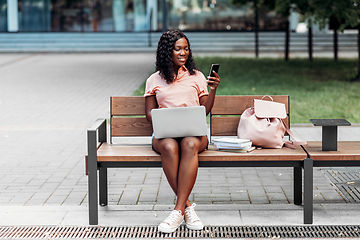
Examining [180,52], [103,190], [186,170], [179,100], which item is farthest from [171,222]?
[180,52]

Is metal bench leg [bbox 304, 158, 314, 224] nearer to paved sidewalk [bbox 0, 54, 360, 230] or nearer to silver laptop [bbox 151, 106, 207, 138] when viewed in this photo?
paved sidewalk [bbox 0, 54, 360, 230]

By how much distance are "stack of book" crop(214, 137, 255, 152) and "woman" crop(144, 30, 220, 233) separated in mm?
Answer: 124

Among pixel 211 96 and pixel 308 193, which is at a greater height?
pixel 211 96

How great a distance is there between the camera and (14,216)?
434cm

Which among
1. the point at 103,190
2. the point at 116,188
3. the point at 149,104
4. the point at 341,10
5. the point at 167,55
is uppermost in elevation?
the point at 341,10

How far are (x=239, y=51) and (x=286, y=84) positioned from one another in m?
12.2

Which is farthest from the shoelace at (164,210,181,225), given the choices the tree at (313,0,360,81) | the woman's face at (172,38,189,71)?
the tree at (313,0,360,81)

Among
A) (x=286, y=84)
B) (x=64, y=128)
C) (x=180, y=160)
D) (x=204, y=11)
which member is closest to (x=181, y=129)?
(x=180, y=160)

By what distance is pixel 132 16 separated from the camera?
106 ft

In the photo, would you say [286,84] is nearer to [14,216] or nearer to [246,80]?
[246,80]

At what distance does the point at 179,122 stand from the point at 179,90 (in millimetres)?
432

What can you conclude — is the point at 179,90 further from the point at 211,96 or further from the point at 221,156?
the point at 221,156

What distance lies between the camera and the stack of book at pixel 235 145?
164 inches

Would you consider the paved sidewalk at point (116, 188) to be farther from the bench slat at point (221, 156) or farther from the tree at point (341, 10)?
the tree at point (341, 10)
